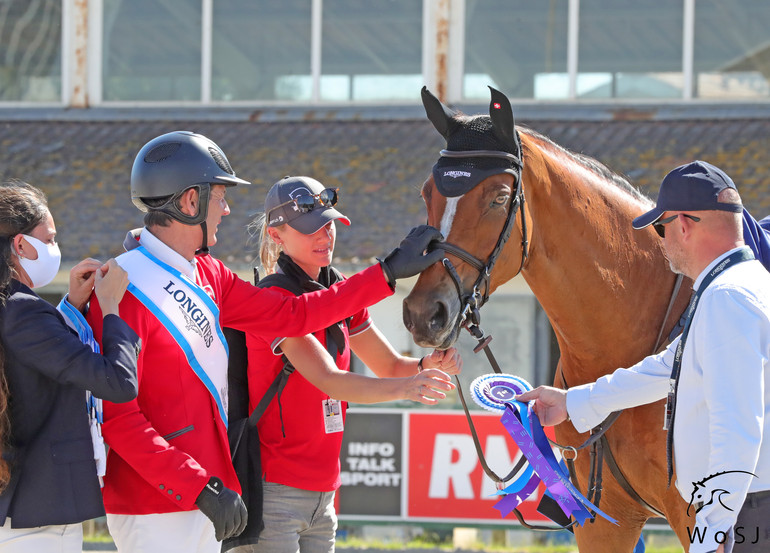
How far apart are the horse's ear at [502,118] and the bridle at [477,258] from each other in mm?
61

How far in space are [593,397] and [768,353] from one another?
0.77 m

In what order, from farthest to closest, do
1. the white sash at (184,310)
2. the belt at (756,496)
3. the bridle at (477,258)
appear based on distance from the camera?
the bridle at (477,258) → the white sash at (184,310) → the belt at (756,496)

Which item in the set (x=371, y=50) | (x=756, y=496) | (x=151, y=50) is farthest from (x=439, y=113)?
(x=151, y=50)

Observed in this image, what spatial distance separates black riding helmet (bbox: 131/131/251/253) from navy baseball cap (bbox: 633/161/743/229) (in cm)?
141

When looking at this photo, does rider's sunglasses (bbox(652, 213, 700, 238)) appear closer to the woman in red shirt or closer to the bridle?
the bridle

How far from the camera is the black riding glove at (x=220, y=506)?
2855 mm

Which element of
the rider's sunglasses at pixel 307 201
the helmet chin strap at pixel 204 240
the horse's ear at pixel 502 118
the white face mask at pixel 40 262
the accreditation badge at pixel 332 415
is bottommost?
the accreditation badge at pixel 332 415

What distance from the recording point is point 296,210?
3.58m

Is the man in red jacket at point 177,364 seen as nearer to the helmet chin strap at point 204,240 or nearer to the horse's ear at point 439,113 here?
the helmet chin strap at point 204,240

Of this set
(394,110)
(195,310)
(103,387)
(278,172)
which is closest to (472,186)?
(195,310)

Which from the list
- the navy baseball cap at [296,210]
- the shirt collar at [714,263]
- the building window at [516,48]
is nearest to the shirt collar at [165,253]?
the navy baseball cap at [296,210]

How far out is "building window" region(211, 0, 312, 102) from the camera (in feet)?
38.2

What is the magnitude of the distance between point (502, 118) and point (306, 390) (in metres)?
1.23

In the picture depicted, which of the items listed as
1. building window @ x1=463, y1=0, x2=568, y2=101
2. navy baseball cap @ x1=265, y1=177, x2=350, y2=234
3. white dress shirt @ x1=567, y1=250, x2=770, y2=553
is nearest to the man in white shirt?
white dress shirt @ x1=567, y1=250, x2=770, y2=553
